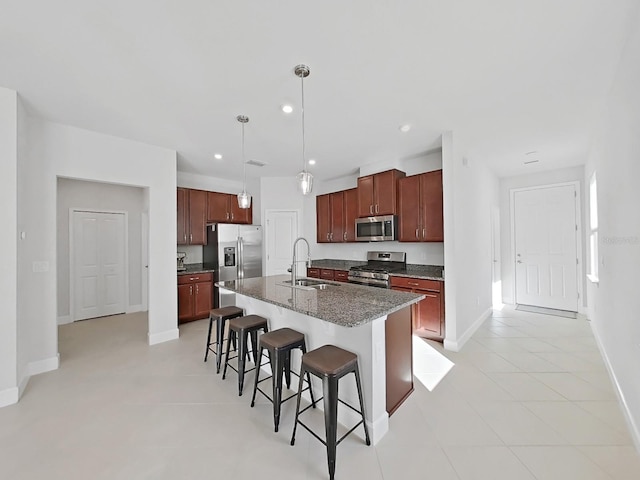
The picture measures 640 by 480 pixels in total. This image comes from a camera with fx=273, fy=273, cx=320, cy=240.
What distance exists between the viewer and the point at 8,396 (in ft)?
7.63

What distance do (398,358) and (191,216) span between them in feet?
13.4

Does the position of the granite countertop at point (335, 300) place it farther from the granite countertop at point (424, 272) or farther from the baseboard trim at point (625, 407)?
the baseboard trim at point (625, 407)

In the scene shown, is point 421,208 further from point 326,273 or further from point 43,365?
point 43,365

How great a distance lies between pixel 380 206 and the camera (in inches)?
Result: 174

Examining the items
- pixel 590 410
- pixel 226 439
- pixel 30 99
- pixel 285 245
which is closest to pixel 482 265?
pixel 590 410

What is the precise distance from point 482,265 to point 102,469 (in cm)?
490

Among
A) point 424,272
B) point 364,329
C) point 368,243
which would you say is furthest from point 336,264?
point 364,329

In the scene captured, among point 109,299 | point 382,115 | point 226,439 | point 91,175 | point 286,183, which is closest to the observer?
point 226,439

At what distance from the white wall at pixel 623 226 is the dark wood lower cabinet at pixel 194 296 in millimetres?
4948

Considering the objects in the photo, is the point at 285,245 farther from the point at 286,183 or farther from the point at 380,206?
the point at 380,206

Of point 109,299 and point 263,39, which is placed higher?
point 263,39

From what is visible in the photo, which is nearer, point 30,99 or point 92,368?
point 30,99

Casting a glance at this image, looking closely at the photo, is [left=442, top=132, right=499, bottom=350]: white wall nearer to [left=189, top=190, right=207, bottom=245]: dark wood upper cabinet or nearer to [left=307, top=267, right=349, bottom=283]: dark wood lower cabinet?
[left=307, top=267, right=349, bottom=283]: dark wood lower cabinet

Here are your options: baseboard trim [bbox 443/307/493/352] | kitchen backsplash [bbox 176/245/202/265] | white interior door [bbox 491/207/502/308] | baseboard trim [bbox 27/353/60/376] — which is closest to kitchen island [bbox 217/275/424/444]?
baseboard trim [bbox 443/307/493/352]
